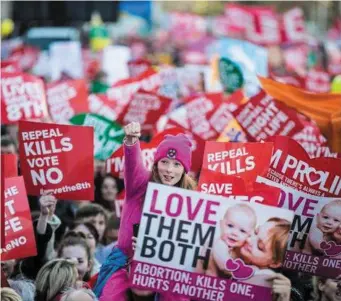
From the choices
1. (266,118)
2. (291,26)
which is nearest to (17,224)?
(266,118)

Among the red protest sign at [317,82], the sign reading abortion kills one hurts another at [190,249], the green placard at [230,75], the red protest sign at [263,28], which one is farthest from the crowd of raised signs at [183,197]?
the red protest sign at [263,28]

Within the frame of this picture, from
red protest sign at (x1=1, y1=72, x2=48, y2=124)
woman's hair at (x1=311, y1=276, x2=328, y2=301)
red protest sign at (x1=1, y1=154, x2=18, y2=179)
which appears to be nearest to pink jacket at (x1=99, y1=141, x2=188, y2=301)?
red protest sign at (x1=1, y1=154, x2=18, y2=179)

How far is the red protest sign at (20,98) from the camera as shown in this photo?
9781 mm

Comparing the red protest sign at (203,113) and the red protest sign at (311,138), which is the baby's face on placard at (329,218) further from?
the red protest sign at (203,113)

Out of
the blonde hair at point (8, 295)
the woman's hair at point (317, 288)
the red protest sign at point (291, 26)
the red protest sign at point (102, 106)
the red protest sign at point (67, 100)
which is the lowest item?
the red protest sign at point (291, 26)

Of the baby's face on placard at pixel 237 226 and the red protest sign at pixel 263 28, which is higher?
the baby's face on placard at pixel 237 226

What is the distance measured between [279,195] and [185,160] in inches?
23.7

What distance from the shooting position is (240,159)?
6062 millimetres

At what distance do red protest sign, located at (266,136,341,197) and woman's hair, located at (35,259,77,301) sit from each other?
49.5 inches

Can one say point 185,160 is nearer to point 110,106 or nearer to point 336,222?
point 336,222

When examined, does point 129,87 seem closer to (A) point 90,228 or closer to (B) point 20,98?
(B) point 20,98

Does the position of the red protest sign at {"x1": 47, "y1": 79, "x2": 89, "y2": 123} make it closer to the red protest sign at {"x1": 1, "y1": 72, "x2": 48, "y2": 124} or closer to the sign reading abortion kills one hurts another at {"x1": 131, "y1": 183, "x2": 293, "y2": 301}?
the red protest sign at {"x1": 1, "y1": 72, "x2": 48, "y2": 124}

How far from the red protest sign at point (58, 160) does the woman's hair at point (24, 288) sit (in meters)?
1.01

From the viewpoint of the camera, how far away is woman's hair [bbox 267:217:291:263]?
5004 mm
